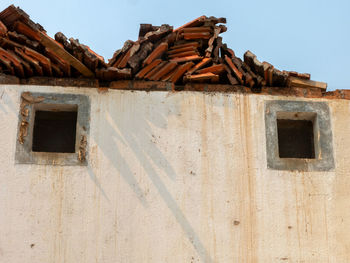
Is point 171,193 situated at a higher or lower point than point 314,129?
lower


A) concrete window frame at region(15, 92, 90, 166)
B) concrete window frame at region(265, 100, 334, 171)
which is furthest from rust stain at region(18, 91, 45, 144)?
concrete window frame at region(265, 100, 334, 171)

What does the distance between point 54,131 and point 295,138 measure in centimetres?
319

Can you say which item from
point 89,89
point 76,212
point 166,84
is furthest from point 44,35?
point 76,212

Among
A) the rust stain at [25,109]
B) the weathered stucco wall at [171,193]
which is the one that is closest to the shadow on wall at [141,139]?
the weathered stucco wall at [171,193]

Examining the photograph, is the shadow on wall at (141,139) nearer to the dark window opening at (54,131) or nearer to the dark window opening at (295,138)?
the dark window opening at (54,131)

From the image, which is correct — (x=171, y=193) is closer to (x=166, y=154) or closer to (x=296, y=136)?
(x=166, y=154)

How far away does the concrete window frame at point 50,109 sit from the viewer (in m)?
7.05

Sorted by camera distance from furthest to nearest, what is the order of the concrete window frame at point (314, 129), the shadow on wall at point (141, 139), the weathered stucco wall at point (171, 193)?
the concrete window frame at point (314, 129) → the shadow on wall at point (141, 139) → the weathered stucco wall at point (171, 193)

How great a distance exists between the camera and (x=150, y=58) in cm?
749

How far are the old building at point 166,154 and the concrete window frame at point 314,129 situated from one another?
1cm

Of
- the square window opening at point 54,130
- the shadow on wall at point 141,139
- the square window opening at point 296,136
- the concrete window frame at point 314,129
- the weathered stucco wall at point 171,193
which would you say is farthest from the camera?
the square window opening at point 296,136

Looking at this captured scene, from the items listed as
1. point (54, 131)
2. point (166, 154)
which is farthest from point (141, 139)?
point (54, 131)

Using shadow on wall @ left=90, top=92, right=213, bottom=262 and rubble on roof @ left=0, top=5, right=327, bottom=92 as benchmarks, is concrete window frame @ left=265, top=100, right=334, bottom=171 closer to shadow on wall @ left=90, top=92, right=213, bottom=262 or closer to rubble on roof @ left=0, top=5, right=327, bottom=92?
rubble on roof @ left=0, top=5, right=327, bottom=92

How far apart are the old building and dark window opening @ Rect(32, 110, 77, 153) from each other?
1cm
